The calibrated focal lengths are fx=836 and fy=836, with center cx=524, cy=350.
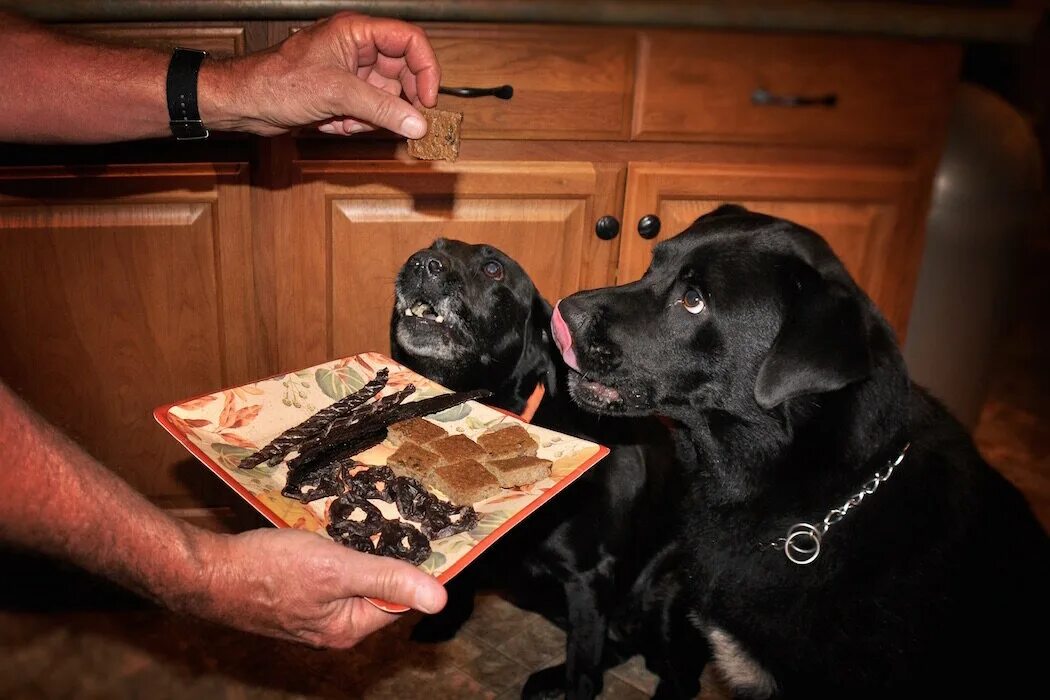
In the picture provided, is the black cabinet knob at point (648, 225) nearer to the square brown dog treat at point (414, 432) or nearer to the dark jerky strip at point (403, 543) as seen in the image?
the square brown dog treat at point (414, 432)

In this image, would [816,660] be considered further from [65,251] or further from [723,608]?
[65,251]

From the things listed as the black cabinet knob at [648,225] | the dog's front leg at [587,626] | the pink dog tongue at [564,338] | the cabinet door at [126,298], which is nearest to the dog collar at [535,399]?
the pink dog tongue at [564,338]

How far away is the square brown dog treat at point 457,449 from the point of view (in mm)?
1380

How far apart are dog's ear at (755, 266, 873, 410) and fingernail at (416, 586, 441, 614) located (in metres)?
0.64

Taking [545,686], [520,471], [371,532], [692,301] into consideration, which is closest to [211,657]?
[545,686]

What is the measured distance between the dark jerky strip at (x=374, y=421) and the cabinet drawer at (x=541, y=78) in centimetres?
77

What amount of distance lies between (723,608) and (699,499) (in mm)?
220

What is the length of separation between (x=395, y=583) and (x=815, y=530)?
2.62ft

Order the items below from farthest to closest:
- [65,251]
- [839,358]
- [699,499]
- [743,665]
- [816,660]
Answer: [65,251] < [699,499] < [743,665] < [816,660] < [839,358]

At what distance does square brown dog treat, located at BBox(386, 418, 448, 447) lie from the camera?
1.42 m

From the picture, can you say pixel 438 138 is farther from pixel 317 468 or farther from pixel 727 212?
pixel 317 468

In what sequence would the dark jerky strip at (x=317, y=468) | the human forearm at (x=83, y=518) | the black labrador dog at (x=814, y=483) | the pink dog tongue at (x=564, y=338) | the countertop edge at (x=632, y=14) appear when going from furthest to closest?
the countertop edge at (x=632, y=14)
the pink dog tongue at (x=564, y=338)
the black labrador dog at (x=814, y=483)
the dark jerky strip at (x=317, y=468)
the human forearm at (x=83, y=518)

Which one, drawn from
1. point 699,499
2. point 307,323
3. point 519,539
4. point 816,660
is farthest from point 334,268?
point 816,660

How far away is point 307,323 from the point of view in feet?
6.94
